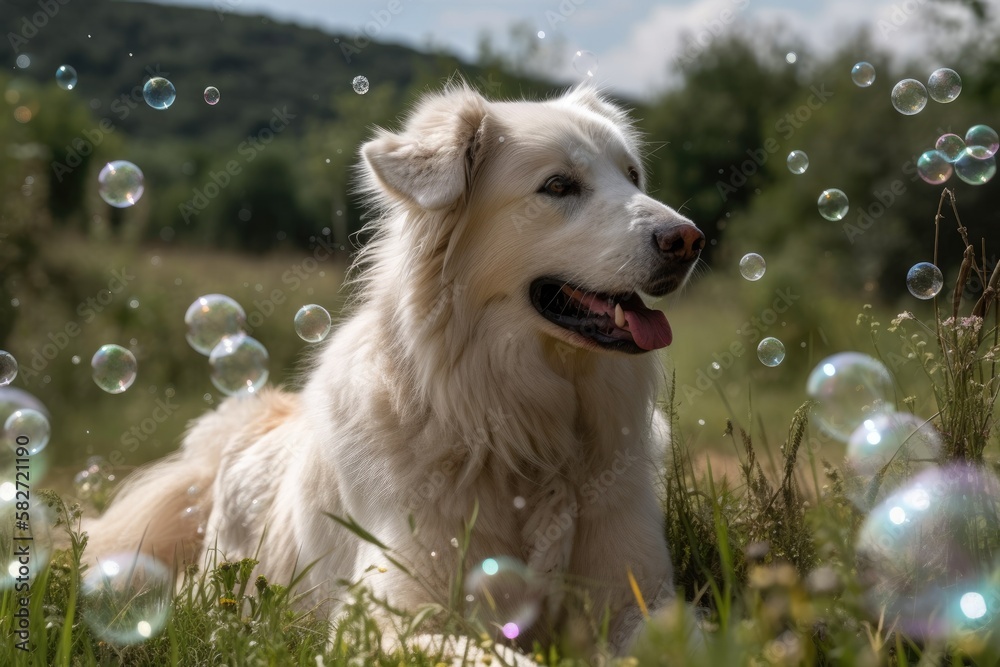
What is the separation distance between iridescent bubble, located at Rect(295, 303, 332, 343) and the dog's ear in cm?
97

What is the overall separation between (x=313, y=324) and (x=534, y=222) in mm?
1250

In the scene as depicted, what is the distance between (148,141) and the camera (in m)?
36.4

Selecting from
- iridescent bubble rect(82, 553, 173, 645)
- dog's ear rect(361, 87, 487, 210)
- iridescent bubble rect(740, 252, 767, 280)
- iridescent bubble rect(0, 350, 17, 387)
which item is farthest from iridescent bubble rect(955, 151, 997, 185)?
iridescent bubble rect(0, 350, 17, 387)

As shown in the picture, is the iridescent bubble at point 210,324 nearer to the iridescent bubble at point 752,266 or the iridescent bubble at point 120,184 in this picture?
the iridescent bubble at point 120,184

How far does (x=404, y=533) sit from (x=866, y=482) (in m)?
1.59

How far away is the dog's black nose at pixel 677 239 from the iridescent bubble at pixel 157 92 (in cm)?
277

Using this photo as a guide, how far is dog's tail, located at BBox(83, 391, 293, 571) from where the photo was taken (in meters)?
4.18

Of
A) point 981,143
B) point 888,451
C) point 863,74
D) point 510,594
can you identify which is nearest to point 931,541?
point 888,451

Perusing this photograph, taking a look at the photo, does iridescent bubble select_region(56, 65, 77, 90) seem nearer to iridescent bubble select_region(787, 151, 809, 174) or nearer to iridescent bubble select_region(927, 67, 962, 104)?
iridescent bubble select_region(787, 151, 809, 174)

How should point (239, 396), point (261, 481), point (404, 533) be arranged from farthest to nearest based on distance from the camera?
point (239, 396) < point (261, 481) < point (404, 533)

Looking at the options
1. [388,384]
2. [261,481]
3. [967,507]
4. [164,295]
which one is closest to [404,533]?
[388,384]

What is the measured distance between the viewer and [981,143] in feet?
13.3

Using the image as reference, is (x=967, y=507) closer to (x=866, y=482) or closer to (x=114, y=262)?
(x=866, y=482)

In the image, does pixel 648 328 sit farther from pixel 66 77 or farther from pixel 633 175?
pixel 66 77
